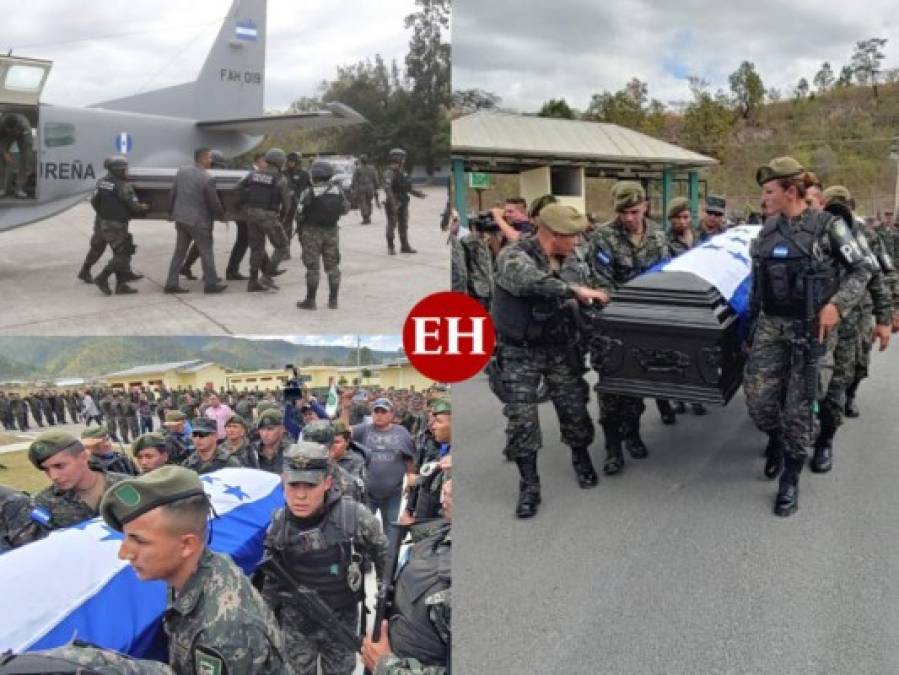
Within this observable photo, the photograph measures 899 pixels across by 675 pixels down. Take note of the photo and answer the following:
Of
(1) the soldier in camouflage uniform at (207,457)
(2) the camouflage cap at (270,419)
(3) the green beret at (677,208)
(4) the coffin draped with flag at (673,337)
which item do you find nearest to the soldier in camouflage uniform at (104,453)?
(1) the soldier in camouflage uniform at (207,457)

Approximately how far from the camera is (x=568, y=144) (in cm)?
823

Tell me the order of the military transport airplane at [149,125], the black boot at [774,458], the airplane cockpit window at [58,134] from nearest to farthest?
the military transport airplane at [149,125] < the airplane cockpit window at [58,134] < the black boot at [774,458]

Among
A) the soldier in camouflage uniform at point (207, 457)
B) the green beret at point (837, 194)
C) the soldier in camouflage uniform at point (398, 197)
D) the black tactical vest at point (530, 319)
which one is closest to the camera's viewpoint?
the soldier in camouflage uniform at point (398, 197)

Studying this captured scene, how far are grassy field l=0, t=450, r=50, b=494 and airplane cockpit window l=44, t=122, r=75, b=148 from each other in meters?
1.50

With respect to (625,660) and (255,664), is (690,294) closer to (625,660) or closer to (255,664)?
(625,660)

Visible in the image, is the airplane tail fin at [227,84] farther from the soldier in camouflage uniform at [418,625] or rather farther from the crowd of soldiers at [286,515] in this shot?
the soldier in camouflage uniform at [418,625]

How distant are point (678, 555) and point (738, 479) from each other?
1.10 meters

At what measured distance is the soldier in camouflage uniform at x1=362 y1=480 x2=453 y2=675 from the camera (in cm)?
144

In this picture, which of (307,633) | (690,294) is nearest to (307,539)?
(307,633)

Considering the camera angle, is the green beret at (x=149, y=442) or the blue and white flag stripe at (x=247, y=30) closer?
the blue and white flag stripe at (x=247, y=30)

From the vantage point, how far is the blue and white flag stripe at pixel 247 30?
6.10ft

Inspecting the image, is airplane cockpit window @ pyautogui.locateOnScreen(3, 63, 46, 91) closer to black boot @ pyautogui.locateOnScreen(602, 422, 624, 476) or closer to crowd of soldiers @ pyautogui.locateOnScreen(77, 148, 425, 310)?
crowd of soldiers @ pyautogui.locateOnScreen(77, 148, 425, 310)

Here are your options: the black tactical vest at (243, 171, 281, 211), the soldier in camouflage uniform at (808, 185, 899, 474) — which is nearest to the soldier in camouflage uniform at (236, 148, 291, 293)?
the black tactical vest at (243, 171, 281, 211)

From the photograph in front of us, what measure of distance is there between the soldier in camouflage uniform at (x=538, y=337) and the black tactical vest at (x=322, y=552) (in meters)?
1.17
